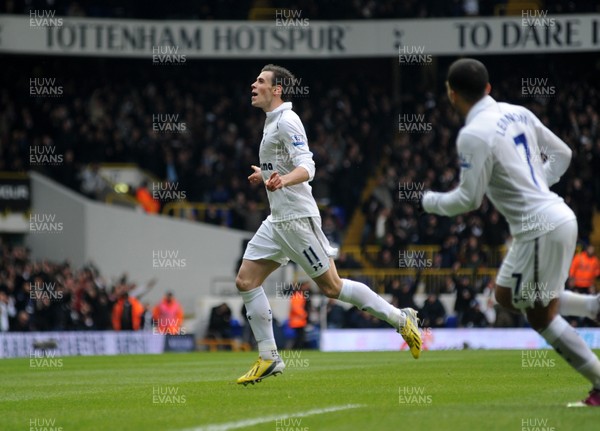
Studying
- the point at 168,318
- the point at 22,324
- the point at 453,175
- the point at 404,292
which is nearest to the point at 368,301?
the point at 404,292

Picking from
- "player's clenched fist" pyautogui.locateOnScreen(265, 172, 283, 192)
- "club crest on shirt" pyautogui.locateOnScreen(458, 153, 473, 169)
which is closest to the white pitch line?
"club crest on shirt" pyautogui.locateOnScreen(458, 153, 473, 169)

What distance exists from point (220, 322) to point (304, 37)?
11161mm

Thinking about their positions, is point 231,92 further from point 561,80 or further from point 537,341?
point 537,341

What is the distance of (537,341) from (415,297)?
464 centimetres

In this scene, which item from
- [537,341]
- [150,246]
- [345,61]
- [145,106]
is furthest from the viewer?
[345,61]

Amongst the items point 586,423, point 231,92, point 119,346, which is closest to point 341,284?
point 586,423

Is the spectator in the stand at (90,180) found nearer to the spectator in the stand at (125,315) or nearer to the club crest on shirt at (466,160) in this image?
the spectator in the stand at (125,315)

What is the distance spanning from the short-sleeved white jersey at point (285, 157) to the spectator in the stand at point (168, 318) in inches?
616

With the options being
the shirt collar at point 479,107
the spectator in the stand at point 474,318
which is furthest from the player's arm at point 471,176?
the spectator in the stand at point 474,318

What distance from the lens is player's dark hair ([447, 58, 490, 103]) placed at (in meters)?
7.79

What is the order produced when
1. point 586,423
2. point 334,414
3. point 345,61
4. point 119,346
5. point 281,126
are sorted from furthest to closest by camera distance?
point 345,61, point 119,346, point 281,126, point 334,414, point 586,423

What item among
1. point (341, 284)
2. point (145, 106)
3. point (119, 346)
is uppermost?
point (145, 106)

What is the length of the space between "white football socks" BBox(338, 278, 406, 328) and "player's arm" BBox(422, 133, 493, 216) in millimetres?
3353

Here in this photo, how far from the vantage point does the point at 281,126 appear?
10.8 m
